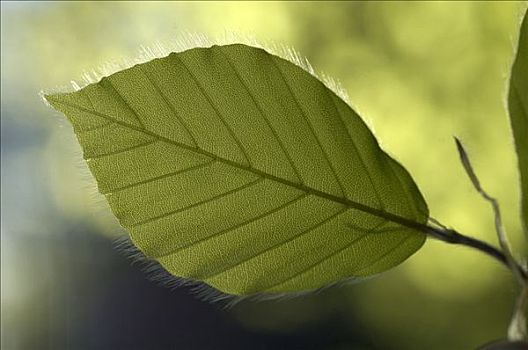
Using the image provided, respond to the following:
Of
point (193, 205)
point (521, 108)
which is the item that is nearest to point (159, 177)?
point (193, 205)

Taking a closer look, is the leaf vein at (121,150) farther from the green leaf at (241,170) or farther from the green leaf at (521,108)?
the green leaf at (521,108)

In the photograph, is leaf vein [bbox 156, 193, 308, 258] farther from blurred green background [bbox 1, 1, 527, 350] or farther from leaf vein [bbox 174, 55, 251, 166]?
blurred green background [bbox 1, 1, 527, 350]

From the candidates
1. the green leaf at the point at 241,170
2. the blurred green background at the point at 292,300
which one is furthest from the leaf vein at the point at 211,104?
the blurred green background at the point at 292,300

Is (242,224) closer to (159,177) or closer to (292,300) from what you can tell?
(159,177)

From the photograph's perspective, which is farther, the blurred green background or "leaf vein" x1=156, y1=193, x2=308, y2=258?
the blurred green background

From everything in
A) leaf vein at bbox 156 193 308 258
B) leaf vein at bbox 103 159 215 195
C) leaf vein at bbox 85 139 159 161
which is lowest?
leaf vein at bbox 156 193 308 258

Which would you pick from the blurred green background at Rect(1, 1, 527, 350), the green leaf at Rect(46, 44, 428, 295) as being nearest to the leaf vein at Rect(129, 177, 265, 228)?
the green leaf at Rect(46, 44, 428, 295)
